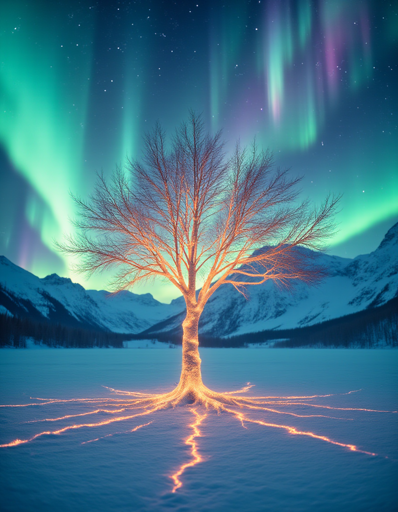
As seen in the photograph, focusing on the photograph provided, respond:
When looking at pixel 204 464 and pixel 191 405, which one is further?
pixel 191 405

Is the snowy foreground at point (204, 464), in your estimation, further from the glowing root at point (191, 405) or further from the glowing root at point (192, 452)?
the glowing root at point (191, 405)

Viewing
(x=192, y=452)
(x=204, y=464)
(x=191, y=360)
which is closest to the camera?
(x=204, y=464)

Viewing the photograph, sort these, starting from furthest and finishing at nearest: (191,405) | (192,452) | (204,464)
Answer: (191,405), (192,452), (204,464)

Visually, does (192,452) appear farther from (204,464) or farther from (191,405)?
(191,405)

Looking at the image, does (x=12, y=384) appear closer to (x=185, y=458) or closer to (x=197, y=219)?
(x=197, y=219)

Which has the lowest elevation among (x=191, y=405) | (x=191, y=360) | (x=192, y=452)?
(x=191, y=405)

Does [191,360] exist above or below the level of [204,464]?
above

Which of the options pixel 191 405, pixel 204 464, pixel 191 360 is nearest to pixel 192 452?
pixel 204 464

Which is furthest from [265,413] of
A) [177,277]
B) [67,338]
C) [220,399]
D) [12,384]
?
[67,338]

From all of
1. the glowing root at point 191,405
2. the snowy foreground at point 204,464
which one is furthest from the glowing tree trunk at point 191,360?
the snowy foreground at point 204,464

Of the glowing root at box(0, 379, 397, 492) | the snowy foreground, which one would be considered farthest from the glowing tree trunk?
the snowy foreground

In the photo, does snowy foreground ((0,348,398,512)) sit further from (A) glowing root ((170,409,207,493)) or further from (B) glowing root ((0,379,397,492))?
(B) glowing root ((0,379,397,492))

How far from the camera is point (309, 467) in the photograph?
237 inches

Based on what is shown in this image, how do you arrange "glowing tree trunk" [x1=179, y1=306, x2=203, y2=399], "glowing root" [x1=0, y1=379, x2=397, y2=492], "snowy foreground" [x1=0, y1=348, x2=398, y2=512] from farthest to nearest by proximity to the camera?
"glowing tree trunk" [x1=179, y1=306, x2=203, y2=399], "glowing root" [x1=0, y1=379, x2=397, y2=492], "snowy foreground" [x1=0, y1=348, x2=398, y2=512]
